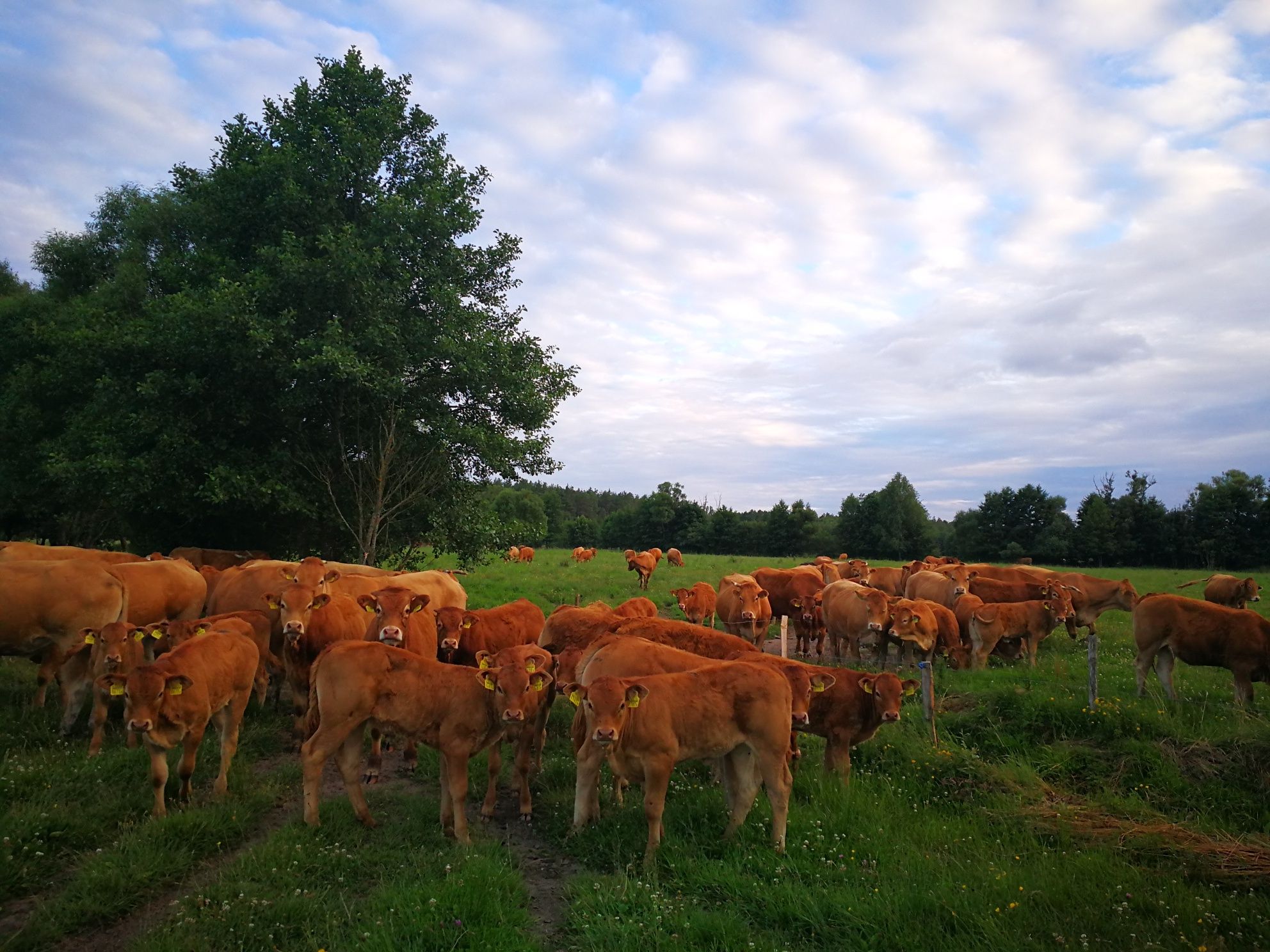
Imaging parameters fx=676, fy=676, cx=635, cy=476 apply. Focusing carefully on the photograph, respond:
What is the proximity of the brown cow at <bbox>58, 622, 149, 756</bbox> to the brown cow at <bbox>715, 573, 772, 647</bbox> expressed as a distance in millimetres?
10466

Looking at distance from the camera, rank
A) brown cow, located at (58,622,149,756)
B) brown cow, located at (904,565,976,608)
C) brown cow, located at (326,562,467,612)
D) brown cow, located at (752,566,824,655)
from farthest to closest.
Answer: brown cow, located at (904,565,976,608) → brown cow, located at (752,566,824,655) → brown cow, located at (326,562,467,612) → brown cow, located at (58,622,149,756)

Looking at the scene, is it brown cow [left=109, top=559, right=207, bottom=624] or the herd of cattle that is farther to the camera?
brown cow [left=109, top=559, right=207, bottom=624]

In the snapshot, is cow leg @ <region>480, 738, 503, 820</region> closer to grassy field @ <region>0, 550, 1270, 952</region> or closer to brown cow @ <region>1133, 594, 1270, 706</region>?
grassy field @ <region>0, 550, 1270, 952</region>

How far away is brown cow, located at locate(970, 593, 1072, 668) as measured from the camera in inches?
531

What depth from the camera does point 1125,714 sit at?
8.95m

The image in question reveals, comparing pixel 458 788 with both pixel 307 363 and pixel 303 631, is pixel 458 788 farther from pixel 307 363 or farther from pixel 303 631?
pixel 307 363

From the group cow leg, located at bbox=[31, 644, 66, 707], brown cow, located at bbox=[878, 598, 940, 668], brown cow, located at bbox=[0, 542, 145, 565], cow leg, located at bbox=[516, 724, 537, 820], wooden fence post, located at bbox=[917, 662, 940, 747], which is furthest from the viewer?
brown cow, located at bbox=[878, 598, 940, 668]

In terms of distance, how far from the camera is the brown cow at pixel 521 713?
6.41 metres

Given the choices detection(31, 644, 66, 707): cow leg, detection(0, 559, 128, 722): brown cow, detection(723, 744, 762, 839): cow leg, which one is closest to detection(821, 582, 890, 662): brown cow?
detection(723, 744, 762, 839): cow leg

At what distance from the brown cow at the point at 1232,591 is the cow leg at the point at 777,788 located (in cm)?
1910

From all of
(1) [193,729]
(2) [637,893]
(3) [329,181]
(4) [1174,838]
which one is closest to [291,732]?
(1) [193,729]

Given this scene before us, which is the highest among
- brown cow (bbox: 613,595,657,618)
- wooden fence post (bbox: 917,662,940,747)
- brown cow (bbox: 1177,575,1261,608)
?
brown cow (bbox: 1177,575,1261,608)

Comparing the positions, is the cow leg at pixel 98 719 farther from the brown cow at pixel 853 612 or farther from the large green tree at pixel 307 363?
the brown cow at pixel 853 612

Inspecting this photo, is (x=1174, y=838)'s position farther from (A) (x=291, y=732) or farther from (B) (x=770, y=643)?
(B) (x=770, y=643)
